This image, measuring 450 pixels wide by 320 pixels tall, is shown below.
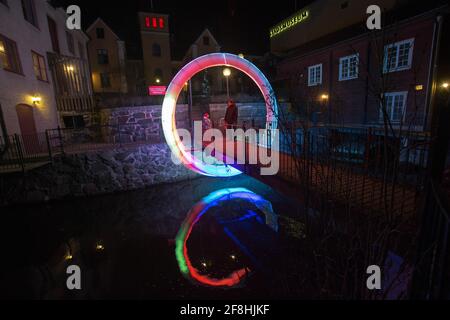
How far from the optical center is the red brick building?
37.7ft

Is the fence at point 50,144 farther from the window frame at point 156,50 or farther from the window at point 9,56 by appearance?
the window frame at point 156,50

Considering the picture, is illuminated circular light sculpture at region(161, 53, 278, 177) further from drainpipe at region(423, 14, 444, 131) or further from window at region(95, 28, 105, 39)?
window at region(95, 28, 105, 39)

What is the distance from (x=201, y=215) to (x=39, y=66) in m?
12.1

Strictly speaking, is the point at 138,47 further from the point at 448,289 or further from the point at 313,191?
the point at 448,289

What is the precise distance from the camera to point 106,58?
81.5 ft

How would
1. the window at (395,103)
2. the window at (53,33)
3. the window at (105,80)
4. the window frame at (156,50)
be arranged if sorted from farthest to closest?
the window frame at (156,50) → the window at (105,80) → the window at (53,33) → the window at (395,103)

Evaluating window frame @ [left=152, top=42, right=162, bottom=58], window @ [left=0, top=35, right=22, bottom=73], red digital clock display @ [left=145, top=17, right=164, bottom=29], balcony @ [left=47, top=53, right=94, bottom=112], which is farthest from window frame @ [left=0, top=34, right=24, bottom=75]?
red digital clock display @ [left=145, top=17, right=164, bottom=29]

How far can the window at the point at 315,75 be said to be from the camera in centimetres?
1731

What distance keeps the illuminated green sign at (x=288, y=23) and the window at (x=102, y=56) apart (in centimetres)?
1880

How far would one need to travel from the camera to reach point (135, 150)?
10891 millimetres

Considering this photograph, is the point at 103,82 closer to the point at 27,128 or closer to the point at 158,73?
the point at 158,73

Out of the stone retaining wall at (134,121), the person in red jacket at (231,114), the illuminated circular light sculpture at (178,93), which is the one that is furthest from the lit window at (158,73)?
the illuminated circular light sculpture at (178,93)

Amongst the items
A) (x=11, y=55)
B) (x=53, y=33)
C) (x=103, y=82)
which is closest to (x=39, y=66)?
(x=11, y=55)
